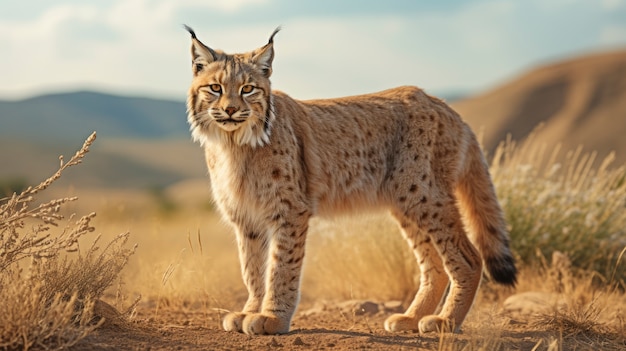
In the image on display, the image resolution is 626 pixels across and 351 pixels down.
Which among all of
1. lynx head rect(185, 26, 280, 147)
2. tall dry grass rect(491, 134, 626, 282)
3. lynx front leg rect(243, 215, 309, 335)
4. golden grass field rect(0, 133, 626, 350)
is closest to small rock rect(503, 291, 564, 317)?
golden grass field rect(0, 133, 626, 350)

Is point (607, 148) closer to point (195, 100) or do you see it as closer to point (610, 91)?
point (610, 91)

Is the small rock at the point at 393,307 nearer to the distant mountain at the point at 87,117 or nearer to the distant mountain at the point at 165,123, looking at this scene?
the distant mountain at the point at 165,123

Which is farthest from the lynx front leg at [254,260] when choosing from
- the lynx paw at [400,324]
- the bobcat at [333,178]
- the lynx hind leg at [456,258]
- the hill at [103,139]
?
the hill at [103,139]

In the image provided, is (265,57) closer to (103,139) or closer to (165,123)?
(103,139)

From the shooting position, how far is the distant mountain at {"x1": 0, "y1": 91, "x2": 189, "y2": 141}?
63.0m

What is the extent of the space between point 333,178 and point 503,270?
1.56 meters

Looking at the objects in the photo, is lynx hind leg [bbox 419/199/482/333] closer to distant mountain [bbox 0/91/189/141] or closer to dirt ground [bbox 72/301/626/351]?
dirt ground [bbox 72/301/626/351]

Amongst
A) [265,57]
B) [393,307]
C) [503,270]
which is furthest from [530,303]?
[265,57]

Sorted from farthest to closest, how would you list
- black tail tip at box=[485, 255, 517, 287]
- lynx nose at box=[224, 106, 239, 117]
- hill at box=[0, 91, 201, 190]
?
hill at box=[0, 91, 201, 190] < black tail tip at box=[485, 255, 517, 287] < lynx nose at box=[224, 106, 239, 117]

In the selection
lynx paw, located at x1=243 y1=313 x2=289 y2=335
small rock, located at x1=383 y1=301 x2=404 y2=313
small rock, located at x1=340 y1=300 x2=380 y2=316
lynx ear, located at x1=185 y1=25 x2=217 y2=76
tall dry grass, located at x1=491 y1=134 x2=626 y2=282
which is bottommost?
small rock, located at x1=383 y1=301 x2=404 y2=313

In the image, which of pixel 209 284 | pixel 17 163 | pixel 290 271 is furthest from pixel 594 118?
pixel 17 163

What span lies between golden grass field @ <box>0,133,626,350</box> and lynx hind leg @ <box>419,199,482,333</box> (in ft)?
0.68

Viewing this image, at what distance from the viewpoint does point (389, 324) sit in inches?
246

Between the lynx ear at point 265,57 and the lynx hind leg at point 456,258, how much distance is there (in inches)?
68.9
